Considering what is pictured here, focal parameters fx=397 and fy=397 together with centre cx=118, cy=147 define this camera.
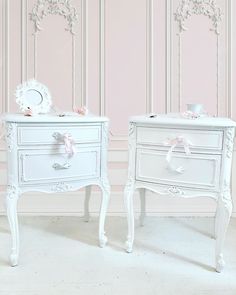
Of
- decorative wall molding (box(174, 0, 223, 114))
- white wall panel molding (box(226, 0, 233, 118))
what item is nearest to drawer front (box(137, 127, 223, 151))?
white wall panel molding (box(226, 0, 233, 118))

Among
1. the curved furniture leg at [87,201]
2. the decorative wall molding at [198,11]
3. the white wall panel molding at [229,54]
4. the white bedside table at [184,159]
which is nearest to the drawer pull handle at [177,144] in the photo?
the white bedside table at [184,159]

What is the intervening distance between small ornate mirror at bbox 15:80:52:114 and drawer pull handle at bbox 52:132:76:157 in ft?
0.80

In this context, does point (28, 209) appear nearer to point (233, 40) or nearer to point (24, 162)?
point (24, 162)

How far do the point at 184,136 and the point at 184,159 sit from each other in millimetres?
142

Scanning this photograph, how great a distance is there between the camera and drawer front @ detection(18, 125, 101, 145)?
2.43m

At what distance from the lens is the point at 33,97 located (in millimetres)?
2725

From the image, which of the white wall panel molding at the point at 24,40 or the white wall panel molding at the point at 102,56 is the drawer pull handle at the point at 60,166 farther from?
the white wall panel molding at the point at 24,40

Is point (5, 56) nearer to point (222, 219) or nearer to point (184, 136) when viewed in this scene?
point (184, 136)

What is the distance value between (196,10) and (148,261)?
7.46 feet

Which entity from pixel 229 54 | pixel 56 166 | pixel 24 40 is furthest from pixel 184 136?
pixel 24 40

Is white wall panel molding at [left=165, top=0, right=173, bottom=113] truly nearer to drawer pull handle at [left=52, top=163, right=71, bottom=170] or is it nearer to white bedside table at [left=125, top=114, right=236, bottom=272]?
white bedside table at [left=125, top=114, right=236, bottom=272]

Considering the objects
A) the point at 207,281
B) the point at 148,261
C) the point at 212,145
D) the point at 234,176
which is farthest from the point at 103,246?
the point at 234,176

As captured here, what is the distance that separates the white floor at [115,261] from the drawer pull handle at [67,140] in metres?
0.67

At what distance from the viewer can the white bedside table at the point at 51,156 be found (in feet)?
7.92
